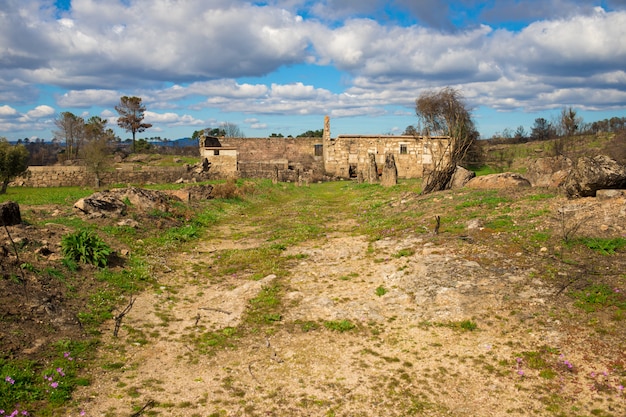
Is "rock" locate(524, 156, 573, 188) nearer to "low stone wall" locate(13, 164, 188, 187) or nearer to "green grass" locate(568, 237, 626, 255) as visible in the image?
"green grass" locate(568, 237, 626, 255)

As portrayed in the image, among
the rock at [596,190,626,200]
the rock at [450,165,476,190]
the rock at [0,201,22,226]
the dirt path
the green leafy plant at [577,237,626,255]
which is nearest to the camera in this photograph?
the dirt path

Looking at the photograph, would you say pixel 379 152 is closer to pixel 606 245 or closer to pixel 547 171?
pixel 547 171

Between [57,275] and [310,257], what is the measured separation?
523cm

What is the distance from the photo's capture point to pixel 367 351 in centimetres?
595

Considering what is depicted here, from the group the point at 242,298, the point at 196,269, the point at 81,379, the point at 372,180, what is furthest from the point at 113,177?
the point at 81,379

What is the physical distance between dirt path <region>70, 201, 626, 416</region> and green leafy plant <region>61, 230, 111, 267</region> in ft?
4.83

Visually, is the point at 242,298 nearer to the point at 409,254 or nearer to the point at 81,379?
the point at 81,379

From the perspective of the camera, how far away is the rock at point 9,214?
9.08 metres

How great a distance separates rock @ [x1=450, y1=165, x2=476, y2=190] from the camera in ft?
60.9

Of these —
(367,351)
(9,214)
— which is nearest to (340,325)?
(367,351)

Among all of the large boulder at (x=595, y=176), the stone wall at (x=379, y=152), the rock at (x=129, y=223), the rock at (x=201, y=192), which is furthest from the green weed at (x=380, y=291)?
the stone wall at (x=379, y=152)

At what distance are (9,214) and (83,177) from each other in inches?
895

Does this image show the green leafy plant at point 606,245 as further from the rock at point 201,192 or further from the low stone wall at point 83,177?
the low stone wall at point 83,177

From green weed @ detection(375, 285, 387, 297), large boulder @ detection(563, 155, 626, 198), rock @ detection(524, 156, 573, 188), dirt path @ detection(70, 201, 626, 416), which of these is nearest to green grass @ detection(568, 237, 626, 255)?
dirt path @ detection(70, 201, 626, 416)
